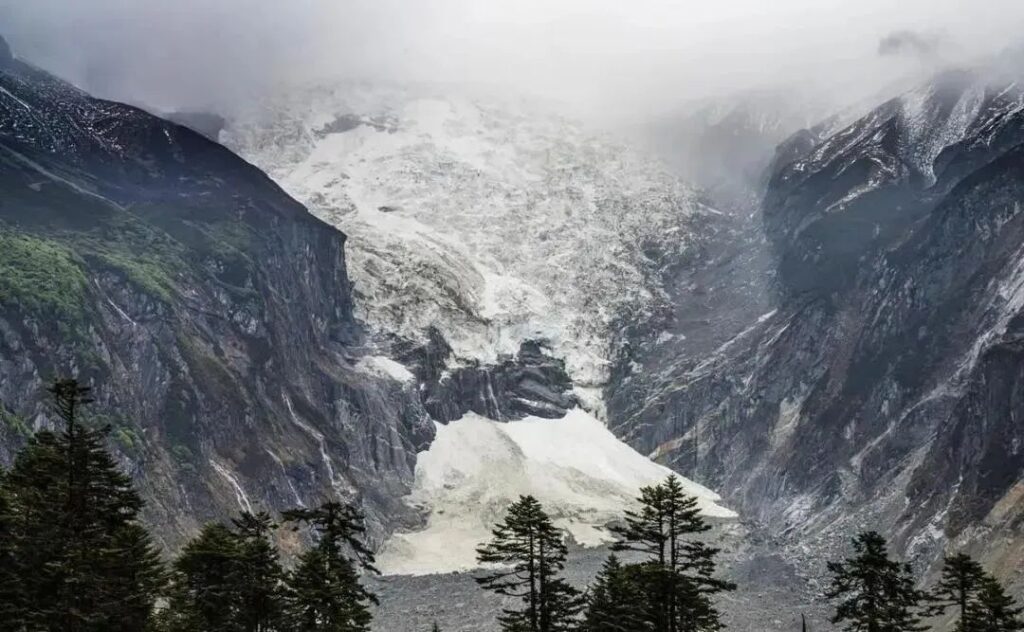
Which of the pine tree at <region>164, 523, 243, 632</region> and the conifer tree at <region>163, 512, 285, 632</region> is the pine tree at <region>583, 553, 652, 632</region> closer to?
the conifer tree at <region>163, 512, 285, 632</region>

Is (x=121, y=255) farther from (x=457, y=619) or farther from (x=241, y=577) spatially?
(x=241, y=577)

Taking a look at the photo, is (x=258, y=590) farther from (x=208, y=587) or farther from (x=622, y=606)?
(x=622, y=606)

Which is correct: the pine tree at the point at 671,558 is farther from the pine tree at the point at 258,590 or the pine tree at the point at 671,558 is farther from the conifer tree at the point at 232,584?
the conifer tree at the point at 232,584


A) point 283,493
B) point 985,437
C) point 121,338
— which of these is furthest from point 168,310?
point 985,437

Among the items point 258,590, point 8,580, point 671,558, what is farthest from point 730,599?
point 8,580

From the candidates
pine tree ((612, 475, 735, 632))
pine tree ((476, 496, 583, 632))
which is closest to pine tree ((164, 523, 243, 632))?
pine tree ((476, 496, 583, 632))

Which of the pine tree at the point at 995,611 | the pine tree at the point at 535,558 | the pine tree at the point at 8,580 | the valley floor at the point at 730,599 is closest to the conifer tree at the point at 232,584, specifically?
the pine tree at the point at 8,580

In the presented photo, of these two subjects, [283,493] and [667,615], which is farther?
[283,493]
